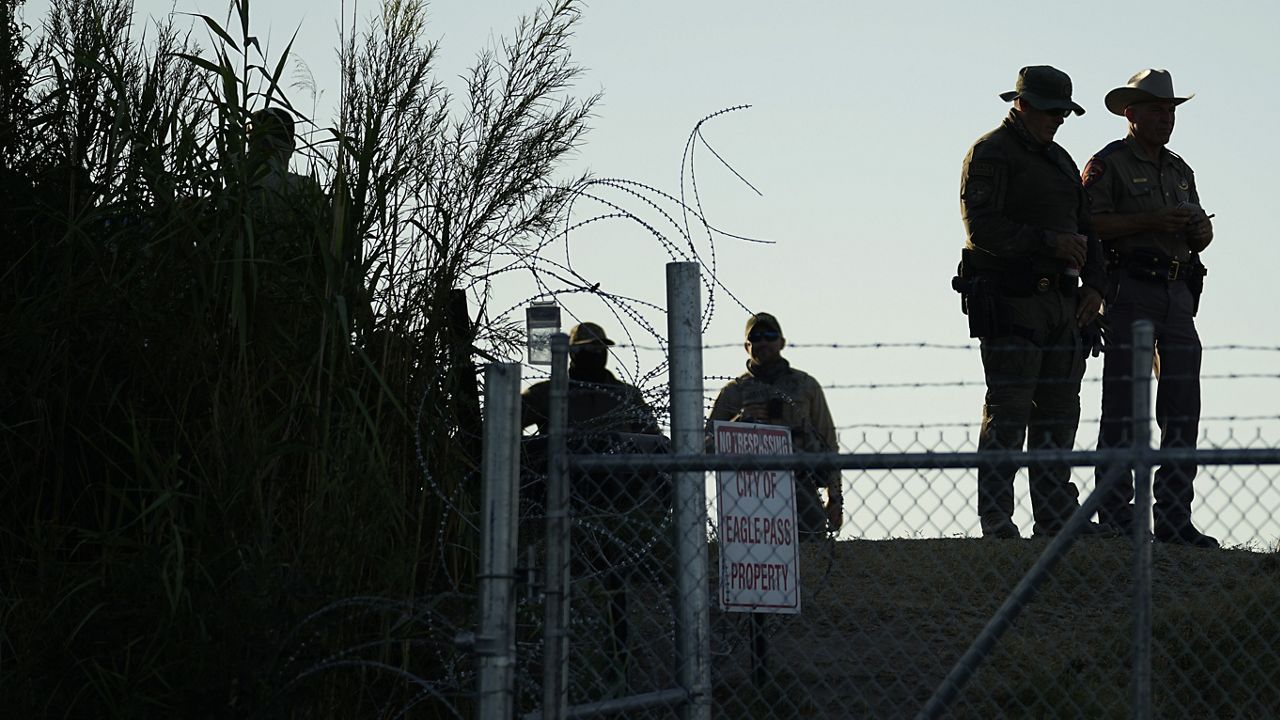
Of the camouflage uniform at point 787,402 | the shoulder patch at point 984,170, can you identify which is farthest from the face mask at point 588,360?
the shoulder patch at point 984,170

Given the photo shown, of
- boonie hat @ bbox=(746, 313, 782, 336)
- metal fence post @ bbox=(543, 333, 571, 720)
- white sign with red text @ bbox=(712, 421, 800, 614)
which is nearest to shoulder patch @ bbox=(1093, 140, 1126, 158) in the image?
boonie hat @ bbox=(746, 313, 782, 336)

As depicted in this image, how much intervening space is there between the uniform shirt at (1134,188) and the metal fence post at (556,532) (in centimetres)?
456

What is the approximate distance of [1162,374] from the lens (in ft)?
24.9

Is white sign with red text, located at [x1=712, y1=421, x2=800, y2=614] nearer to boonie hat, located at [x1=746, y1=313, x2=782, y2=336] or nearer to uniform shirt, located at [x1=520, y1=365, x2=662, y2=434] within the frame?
uniform shirt, located at [x1=520, y1=365, x2=662, y2=434]

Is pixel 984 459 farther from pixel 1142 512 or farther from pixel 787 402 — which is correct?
pixel 787 402

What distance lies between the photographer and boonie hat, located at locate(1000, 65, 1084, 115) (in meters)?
7.35

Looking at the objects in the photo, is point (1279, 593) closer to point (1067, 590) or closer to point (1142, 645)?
point (1067, 590)

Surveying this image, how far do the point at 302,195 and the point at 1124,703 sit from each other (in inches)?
137

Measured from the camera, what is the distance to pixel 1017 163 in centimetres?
734

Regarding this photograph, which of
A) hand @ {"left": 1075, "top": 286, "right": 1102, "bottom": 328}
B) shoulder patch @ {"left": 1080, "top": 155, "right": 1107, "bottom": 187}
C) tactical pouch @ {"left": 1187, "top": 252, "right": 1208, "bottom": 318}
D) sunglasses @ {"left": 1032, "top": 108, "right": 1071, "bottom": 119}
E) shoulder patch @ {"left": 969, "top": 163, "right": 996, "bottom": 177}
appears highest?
sunglasses @ {"left": 1032, "top": 108, "right": 1071, "bottom": 119}

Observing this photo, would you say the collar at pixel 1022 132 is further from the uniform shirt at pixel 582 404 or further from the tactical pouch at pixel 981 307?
the uniform shirt at pixel 582 404

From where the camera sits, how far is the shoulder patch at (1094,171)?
7762 millimetres

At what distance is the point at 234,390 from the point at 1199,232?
15.9ft

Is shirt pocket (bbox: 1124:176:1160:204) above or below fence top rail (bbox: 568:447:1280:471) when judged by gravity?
above
